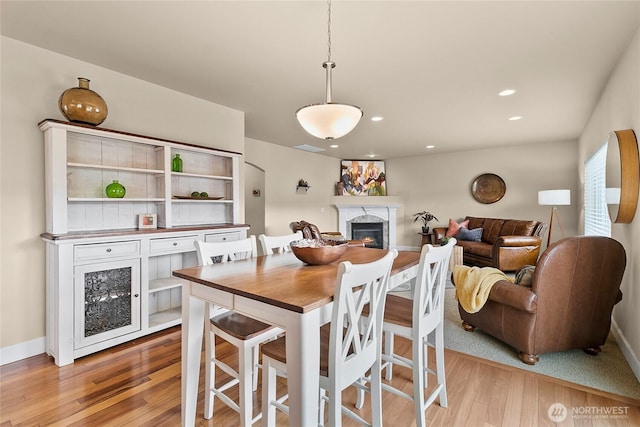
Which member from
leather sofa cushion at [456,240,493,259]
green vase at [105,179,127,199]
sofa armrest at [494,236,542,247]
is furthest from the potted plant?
green vase at [105,179,127,199]

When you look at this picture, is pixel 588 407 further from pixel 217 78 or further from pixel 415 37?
pixel 217 78

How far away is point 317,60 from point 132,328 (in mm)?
2723

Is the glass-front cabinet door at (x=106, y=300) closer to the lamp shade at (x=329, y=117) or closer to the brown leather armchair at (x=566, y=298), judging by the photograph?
the lamp shade at (x=329, y=117)

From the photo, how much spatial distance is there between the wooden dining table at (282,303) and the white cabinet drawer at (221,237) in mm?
1314

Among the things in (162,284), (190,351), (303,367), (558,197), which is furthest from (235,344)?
(558,197)

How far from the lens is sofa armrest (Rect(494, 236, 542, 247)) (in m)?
4.93

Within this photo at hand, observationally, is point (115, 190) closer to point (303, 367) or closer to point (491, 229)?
point (303, 367)

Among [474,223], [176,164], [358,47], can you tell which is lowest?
[474,223]

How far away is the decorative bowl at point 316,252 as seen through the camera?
5.87 feet

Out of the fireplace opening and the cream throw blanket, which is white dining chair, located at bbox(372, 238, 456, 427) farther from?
the fireplace opening

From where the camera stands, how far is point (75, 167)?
2.62m

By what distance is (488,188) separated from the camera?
671 cm

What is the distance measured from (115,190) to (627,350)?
14.0 feet

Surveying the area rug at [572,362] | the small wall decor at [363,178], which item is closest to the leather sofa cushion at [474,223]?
the small wall decor at [363,178]
